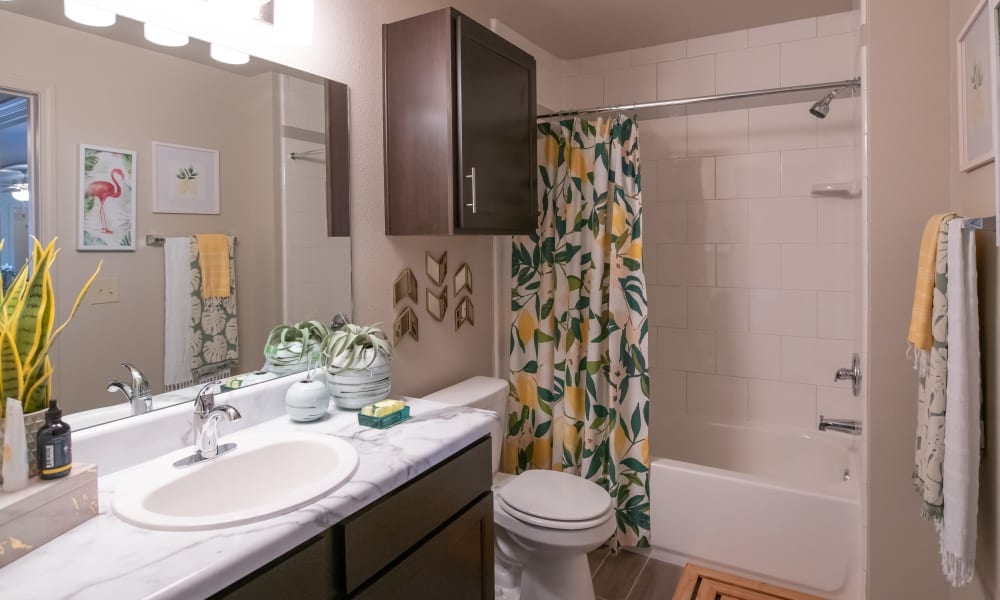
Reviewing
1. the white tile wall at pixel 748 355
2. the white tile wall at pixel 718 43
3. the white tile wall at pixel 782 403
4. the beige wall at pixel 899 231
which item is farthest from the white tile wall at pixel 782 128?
the white tile wall at pixel 782 403

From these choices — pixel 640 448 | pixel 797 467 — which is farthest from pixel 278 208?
pixel 797 467

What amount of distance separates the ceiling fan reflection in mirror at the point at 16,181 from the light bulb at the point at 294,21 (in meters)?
0.80

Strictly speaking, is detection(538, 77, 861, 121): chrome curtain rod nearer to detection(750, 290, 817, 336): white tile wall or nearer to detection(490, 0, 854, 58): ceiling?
detection(490, 0, 854, 58): ceiling

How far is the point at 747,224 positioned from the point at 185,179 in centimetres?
253

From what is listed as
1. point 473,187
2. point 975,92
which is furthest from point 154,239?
point 975,92

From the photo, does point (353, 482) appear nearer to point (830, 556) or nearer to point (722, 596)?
A: point (722, 596)

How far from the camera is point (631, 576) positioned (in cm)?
242

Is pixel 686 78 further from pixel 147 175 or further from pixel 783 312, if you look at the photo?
pixel 147 175

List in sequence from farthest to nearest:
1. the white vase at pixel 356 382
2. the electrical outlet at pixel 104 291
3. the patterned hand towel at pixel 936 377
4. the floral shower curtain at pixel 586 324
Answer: the floral shower curtain at pixel 586 324 → the white vase at pixel 356 382 → the patterned hand towel at pixel 936 377 → the electrical outlet at pixel 104 291

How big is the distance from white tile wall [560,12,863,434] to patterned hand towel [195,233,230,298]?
2.27 meters

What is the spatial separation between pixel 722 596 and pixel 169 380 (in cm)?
206

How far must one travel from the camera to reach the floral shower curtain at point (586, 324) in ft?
8.26

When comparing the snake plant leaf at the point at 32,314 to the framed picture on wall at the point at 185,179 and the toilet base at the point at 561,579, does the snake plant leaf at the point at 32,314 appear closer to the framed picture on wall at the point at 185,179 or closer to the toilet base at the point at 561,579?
the framed picture on wall at the point at 185,179

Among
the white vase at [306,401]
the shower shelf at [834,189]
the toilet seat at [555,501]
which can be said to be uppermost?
the shower shelf at [834,189]
